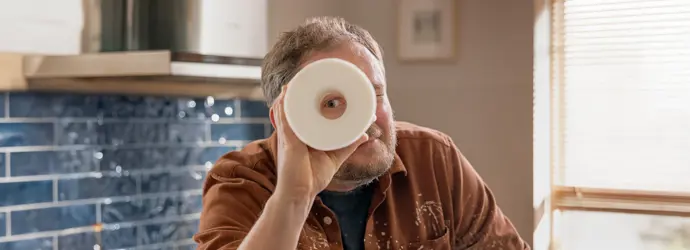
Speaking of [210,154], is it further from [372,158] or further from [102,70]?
[372,158]

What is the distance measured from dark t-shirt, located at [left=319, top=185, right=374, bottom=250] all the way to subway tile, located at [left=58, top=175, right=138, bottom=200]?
0.78m

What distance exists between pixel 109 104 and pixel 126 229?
34 centimetres

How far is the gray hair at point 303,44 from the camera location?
4.86ft

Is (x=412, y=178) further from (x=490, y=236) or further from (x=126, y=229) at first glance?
(x=126, y=229)

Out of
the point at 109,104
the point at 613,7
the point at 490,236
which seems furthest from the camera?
the point at 613,7

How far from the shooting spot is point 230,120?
8.34 ft

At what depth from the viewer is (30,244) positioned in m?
1.97

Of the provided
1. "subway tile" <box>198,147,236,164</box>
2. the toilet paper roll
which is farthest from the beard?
"subway tile" <box>198,147,236,164</box>

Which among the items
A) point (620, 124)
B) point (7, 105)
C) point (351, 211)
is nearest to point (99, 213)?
point (7, 105)

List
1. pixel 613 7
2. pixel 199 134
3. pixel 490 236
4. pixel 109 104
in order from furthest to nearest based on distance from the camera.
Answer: pixel 613 7 < pixel 199 134 < pixel 109 104 < pixel 490 236

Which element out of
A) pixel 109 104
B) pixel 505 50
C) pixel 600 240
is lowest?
pixel 600 240

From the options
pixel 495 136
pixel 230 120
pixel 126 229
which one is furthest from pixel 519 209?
pixel 126 229

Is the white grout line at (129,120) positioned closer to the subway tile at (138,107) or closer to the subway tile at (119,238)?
the subway tile at (138,107)

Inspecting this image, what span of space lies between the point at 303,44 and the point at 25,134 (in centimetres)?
85
